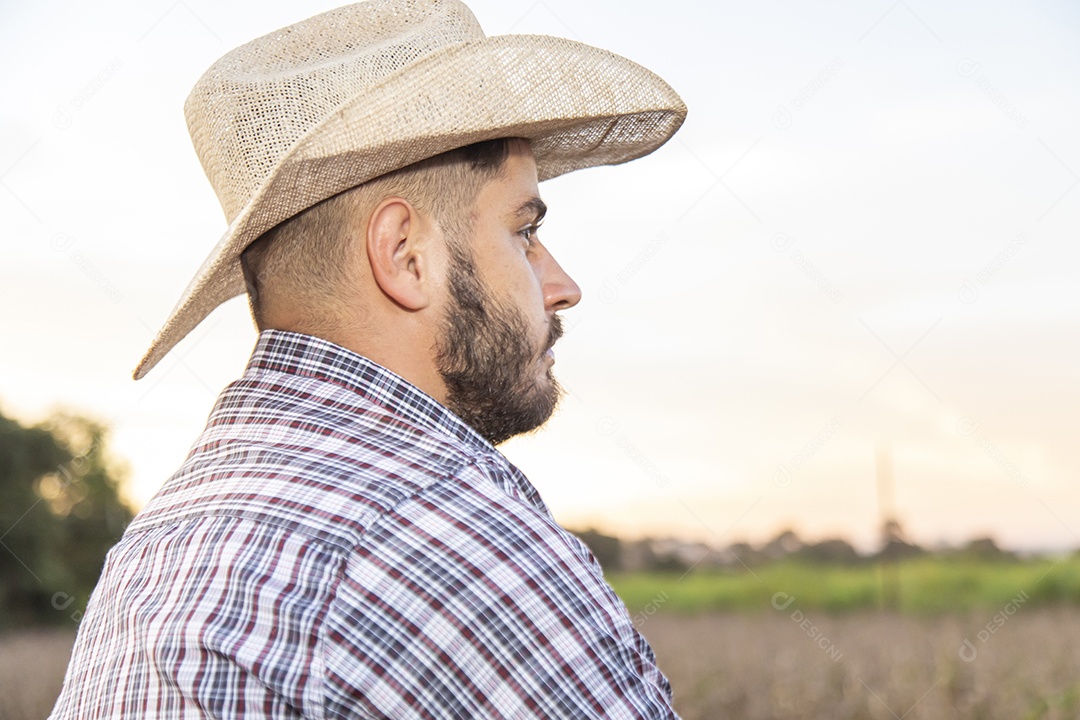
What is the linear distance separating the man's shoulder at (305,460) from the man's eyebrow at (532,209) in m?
0.44

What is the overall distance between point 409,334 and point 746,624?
643 centimetres

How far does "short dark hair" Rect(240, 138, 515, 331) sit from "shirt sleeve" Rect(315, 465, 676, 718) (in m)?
0.50

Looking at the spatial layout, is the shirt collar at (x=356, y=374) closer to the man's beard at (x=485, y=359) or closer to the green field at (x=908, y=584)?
the man's beard at (x=485, y=359)

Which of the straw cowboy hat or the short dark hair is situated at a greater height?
the straw cowboy hat

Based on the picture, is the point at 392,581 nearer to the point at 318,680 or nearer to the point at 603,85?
the point at 318,680

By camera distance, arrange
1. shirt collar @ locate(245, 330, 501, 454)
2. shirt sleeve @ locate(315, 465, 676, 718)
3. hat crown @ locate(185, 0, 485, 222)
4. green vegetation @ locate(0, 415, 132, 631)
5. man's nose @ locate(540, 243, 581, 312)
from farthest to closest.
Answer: green vegetation @ locate(0, 415, 132, 631) → man's nose @ locate(540, 243, 581, 312) → hat crown @ locate(185, 0, 485, 222) → shirt collar @ locate(245, 330, 501, 454) → shirt sleeve @ locate(315, 465, 676, 718)

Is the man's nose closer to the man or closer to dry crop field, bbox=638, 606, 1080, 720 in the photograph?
the man

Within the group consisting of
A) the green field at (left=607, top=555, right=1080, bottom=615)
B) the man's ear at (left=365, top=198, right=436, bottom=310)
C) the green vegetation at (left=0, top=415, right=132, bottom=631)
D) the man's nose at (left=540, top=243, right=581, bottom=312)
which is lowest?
the green vegetation at (left=0, top=415, right=132, bottom=631)

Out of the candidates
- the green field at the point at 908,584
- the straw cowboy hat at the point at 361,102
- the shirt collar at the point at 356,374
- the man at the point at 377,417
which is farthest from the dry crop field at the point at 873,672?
the shirt collar at the point at 356,374

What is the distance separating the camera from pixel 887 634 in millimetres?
5609

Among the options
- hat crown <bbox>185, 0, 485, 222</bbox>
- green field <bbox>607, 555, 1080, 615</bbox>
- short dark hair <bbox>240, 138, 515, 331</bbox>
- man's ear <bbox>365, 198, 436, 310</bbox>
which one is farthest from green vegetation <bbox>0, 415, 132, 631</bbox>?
man's ear <bbox>365, 198, 436, 310</bbox>

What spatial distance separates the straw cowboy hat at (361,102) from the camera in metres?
1.40

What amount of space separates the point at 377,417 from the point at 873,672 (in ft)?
13.9

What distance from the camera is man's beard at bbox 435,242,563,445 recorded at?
1.45 metres
